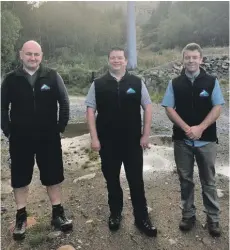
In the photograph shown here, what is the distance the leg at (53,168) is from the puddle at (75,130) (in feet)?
15.4

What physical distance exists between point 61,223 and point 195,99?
6.57 ft

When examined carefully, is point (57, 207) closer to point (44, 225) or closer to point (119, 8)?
point (44, 225)

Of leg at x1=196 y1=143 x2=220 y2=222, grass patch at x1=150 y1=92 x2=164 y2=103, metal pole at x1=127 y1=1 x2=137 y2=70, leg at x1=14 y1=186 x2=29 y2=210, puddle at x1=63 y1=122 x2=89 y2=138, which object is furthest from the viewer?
metal pole at x1=127 y1=1 x2=137 y2=70

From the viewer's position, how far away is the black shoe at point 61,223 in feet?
12.9

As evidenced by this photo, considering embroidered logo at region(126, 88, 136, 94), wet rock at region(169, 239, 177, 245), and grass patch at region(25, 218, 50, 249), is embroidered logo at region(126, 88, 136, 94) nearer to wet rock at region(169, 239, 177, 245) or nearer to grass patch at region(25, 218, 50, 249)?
wet rock at region(169, 239, 177, 245)

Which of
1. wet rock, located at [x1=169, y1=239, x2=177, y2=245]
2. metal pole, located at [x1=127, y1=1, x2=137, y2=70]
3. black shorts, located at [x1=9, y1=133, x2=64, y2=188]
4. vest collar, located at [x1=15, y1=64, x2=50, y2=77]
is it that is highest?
metal pole, located at [x1=127, y1=1, x2=137, y2=70]

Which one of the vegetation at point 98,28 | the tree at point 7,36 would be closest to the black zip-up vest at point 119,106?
the tree at point 7,36

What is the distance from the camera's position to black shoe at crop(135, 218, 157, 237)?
12.4ft

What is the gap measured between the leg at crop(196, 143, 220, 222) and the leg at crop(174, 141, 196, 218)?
100 millimetres

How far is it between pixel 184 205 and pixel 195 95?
4.13 feet

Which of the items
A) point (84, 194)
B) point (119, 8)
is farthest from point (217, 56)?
point (119, 8)

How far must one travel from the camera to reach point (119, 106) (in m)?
3.59

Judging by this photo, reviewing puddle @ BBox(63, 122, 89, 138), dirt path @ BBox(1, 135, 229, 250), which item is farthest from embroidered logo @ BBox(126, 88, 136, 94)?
puddle @ BBox(63, 122, 89, 138)

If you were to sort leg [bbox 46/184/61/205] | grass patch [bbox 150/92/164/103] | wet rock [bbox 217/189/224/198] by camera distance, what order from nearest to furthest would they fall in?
leg [bbox 46/184/61/205] → wet rock [bbox 217/189/224/198] → grass patch [bbox 150/92/164/103]
